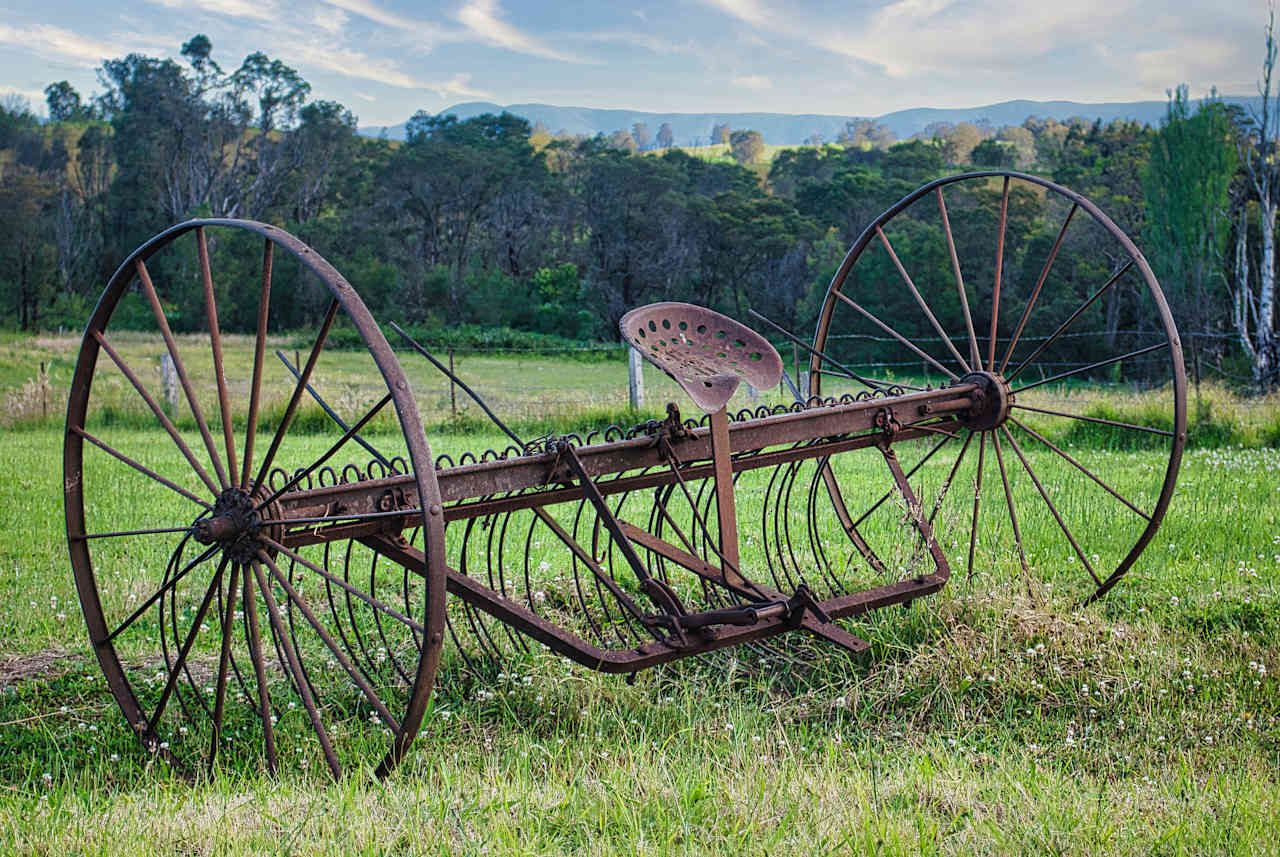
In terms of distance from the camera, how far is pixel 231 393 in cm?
1403

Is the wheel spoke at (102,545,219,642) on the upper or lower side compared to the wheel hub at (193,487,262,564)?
lower

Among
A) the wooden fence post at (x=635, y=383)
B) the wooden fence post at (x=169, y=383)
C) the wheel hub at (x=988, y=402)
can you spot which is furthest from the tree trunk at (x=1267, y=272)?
the wooden fence post at (x=169, y=383)

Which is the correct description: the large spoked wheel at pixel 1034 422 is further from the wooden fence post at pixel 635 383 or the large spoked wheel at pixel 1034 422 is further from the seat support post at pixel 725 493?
the wooden fence post at pixel 635 383

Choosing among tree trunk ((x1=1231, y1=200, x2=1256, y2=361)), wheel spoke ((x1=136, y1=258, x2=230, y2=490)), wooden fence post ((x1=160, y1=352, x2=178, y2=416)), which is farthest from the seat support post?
tree trunk ((x1=1231, y1=200, x2=1256, y2=361))

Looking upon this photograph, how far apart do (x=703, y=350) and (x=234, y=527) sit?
164 centimetres

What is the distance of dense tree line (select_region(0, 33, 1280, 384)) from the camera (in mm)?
25141

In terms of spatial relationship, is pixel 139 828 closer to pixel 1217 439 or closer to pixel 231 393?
pixel 1217 439

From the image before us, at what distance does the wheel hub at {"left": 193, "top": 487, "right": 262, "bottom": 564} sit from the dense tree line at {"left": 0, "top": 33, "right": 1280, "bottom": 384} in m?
20.9

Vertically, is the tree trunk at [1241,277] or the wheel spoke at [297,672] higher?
the tree trunk at [1241,277]

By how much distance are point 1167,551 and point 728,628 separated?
9.55ft

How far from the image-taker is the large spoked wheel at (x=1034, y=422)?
4465 millimetres

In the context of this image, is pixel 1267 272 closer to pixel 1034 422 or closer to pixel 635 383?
pixel 1034 422

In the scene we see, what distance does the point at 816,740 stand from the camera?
351 centimetres

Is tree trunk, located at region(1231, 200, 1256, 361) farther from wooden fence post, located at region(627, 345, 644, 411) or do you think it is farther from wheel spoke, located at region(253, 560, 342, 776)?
wheel spoke, located at region(253, 560, 342, 776)
